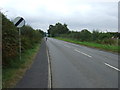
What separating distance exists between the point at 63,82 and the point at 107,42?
3087cm

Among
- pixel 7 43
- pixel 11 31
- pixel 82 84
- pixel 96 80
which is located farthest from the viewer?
pixel 11 31

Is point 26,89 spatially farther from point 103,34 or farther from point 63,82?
point 103,34

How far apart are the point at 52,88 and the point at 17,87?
1.24 meters

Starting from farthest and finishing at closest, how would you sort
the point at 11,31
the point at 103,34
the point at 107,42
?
the point at 103,34
the point at 107,42
the point at 11,31

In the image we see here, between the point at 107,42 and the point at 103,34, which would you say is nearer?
the point at 107,42

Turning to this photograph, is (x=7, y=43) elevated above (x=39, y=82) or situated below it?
above

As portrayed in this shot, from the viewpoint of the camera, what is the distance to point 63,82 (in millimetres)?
8914

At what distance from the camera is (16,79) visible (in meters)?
9.36

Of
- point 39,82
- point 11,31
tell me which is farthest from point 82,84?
point 11,31

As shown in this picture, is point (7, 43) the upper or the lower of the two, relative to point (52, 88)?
upper

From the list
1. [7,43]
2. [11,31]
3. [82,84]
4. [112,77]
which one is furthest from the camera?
[11,31]

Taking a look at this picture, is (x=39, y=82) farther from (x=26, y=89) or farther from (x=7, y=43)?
(x=7, y=43)

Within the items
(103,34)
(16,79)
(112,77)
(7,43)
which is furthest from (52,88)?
(103,34)

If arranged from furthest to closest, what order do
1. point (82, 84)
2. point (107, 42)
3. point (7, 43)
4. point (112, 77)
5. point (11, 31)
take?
point (107, 42), point (11, 31), point (7, 43), point (112, 77), point (82, 84)
